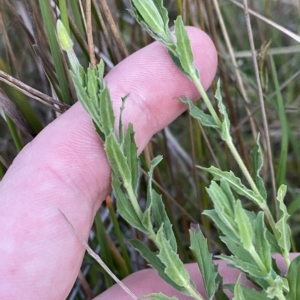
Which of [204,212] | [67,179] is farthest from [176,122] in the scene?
[204,212]

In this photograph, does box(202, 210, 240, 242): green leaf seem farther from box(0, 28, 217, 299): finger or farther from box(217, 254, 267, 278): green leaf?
box(0, 28, 217, 299): finger

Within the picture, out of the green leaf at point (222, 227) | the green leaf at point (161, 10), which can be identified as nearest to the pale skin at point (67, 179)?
the green leaf at point (161, 10)

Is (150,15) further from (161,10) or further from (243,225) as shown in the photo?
(243,225)

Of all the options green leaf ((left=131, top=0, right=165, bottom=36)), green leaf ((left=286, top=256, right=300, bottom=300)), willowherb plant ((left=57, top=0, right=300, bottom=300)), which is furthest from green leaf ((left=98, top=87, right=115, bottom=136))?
green leaf ((left=286, top=256, right=300, bottom=300))

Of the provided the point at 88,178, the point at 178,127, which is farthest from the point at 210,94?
the point at 88,178

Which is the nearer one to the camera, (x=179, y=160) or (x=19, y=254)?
(x=19, y=254)

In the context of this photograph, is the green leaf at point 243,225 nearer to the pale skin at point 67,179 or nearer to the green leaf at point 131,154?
the green leaf at point 131,154

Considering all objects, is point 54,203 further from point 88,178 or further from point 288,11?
point 288,11
